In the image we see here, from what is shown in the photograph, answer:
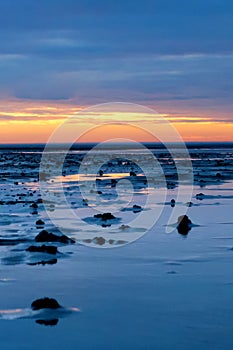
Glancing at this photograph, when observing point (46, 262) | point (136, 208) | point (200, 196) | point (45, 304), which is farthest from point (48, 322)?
point (200, 196)

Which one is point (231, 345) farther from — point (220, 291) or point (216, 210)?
point (216, 210)

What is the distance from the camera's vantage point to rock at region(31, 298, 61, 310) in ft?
30.3

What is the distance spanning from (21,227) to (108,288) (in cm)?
747

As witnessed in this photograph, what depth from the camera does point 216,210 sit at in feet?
70.8

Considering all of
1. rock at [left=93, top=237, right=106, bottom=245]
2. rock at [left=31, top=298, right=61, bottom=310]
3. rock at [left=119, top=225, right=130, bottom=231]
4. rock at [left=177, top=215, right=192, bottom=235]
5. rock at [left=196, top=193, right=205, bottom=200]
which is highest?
rock at [left=196, top=193, right=205, bottom=200]

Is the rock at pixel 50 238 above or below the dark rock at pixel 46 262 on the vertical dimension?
above

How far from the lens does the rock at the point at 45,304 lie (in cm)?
924

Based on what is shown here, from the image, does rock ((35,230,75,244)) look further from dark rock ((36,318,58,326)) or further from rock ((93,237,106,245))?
dark rock ((36,318,58,326))

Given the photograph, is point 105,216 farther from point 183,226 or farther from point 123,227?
point 183,226

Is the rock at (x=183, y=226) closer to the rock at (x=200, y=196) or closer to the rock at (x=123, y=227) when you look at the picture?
the rock at (x=123, y=227)

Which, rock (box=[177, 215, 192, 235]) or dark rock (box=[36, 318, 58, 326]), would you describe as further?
rock (box=[177, 215, 192, 235])

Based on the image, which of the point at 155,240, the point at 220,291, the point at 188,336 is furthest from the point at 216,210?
the point at 188,336

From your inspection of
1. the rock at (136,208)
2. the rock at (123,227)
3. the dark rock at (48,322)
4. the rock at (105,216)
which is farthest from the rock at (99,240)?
the rock at (136,208)

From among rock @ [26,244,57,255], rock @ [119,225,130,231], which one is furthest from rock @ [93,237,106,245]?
rock @ [119,225,130,231]
